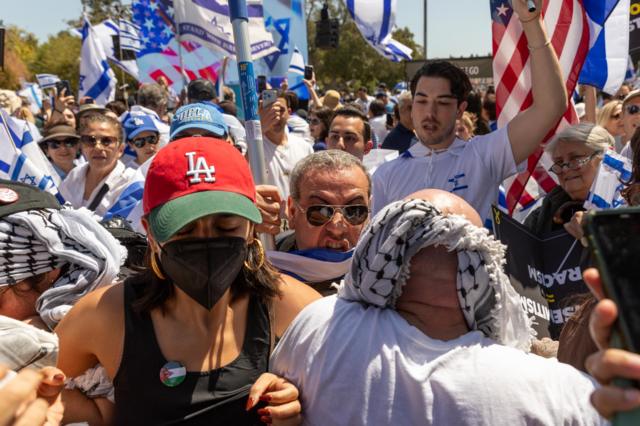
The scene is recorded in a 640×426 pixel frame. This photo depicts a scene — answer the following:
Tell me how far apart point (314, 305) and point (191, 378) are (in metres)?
0.42

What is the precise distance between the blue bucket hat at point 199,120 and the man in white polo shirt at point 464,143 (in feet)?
3.25

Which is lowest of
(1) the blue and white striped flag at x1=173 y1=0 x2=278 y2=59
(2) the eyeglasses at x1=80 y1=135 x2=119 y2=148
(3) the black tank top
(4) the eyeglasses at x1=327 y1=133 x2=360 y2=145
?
(3) the black tank top

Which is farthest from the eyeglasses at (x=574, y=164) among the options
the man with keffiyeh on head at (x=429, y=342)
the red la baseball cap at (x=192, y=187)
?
the red la baseball cap at (x=192, y=187)

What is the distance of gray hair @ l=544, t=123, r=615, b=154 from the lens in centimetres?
344

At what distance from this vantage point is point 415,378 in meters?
1.34

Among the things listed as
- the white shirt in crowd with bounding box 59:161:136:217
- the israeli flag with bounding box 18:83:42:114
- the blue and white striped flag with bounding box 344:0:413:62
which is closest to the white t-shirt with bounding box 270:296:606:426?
the white shirt in crowd with bounding box 59:161:136:217

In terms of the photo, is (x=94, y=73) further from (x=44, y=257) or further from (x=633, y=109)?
(x=44, y=257)

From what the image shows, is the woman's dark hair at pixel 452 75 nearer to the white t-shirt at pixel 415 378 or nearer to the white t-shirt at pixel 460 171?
the white t-shirt at pixel 460 171

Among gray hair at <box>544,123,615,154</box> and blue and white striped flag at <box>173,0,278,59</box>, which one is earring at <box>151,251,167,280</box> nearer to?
gray hair at <box>544,123,615,154</box>

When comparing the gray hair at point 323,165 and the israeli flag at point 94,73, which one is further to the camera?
the israeli flag at point 94,73

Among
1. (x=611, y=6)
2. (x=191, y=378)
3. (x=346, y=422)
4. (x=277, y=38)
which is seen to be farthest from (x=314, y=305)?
(x=277, y=38)

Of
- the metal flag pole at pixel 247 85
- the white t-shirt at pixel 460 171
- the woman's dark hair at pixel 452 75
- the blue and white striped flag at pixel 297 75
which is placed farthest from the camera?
the blue and white striped flag at pixel 297 75

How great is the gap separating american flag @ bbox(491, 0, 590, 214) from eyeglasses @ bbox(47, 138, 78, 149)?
384cm

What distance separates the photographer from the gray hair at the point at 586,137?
11.3 ft
